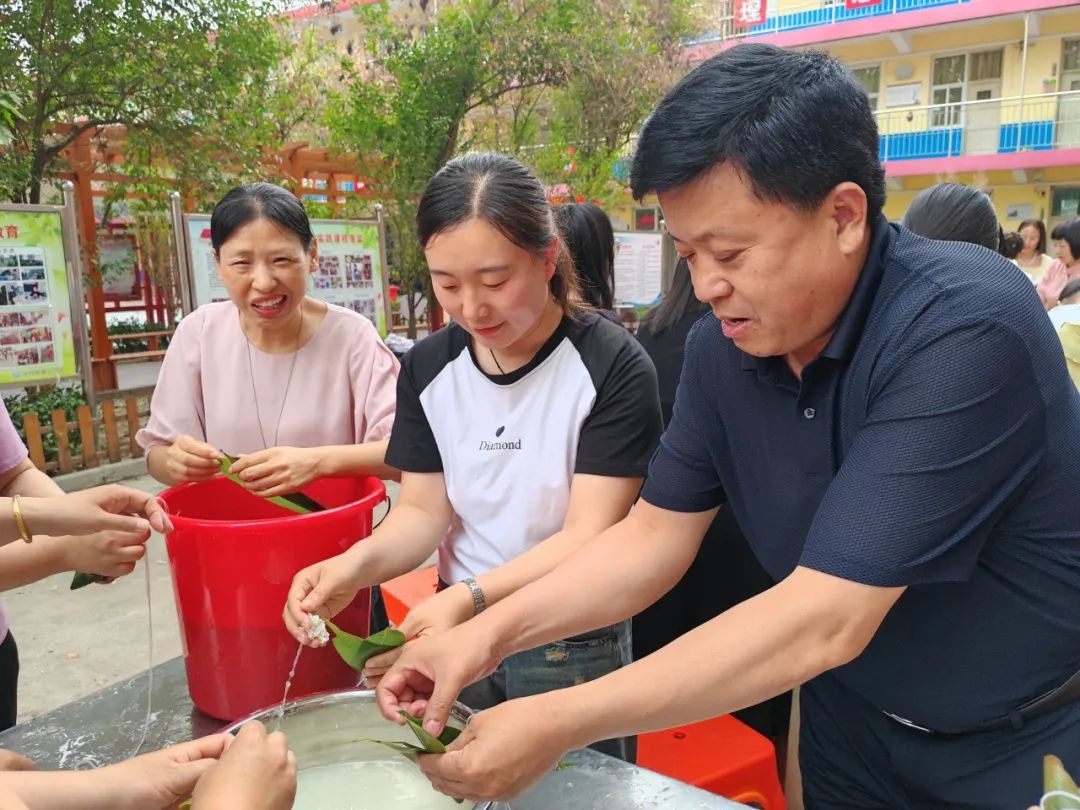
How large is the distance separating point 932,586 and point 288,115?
8.24m

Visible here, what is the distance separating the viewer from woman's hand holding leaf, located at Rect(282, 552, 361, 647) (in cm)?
117

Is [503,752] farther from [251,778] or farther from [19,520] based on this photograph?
[19,520]

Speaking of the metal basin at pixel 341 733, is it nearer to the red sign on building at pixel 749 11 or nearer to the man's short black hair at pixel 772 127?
the man's short black hair at pixel 772 127

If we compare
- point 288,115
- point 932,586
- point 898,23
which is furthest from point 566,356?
point 898,23

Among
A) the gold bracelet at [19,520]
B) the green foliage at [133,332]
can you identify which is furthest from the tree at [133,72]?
the gold bracelet at [19,520]

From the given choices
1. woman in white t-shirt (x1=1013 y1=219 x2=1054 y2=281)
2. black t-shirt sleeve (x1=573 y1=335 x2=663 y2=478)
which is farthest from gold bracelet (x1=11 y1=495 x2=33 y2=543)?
woman in white t-shirt (x1=1013 y1=219 x2=1054 y2=281)

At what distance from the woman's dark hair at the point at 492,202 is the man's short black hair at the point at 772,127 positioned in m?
0.45

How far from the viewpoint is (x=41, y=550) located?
1.38 meters

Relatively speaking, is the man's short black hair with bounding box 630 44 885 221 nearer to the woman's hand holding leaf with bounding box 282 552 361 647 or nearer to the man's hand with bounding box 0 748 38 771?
the woman's hand holding leaf with bounding box 282 552 361 647

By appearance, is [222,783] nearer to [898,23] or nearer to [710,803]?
[710,803]

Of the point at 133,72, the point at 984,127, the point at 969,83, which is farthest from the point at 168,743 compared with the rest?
the point at 969,83

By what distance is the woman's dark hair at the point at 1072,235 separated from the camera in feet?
14.8

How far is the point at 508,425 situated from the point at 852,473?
679 mm

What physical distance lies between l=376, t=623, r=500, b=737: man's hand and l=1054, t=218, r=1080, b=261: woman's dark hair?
4710 mm
